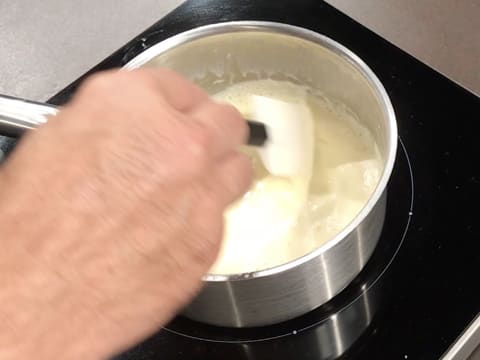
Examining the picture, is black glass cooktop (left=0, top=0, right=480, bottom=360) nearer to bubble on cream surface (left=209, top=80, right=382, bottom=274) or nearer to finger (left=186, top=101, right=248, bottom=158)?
bubble on cream surface (left=209, top=80, right=382, bottom=274)

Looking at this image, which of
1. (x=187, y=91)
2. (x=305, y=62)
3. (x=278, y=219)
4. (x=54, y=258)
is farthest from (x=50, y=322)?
(x=305, y=62)

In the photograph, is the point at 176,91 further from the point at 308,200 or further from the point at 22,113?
the point at 308,200

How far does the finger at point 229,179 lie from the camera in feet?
1.54

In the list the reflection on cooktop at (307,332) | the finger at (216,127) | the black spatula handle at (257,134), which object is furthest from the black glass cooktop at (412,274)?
the finger at (216,127)

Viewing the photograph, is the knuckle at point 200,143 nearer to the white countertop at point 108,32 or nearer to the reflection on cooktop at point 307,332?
the reflection on cooktop at point 307,332

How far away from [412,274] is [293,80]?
27 cm

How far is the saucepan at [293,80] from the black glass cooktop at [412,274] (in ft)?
0.09

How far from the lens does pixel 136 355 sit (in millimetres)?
676

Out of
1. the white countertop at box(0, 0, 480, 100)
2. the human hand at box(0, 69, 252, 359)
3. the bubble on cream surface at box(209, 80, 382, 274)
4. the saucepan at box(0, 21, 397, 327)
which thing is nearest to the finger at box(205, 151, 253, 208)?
the human hand at box(0, 69, 252, 359)

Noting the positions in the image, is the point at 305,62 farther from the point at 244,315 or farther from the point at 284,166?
the point at 244,315

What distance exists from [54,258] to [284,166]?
36 centimetres

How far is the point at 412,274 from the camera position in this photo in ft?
2.25

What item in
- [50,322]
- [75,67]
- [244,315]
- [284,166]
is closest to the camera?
[50,322]

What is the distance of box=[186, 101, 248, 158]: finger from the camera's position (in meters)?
0.47
